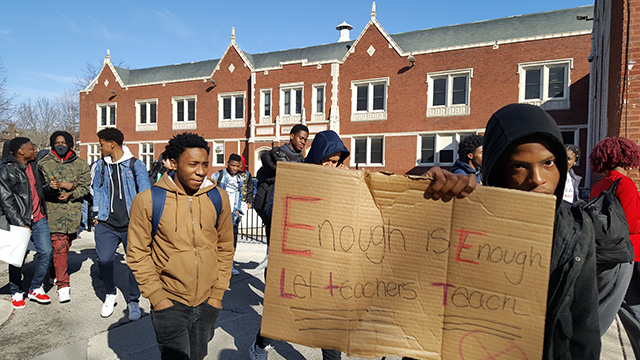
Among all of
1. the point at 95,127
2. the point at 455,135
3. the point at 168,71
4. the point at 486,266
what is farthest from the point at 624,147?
the point at 95,127

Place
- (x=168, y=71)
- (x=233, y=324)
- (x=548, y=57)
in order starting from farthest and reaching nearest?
1. (x=168, y=71)
2. (x=548, y=57)
3. (x=233, y=324)

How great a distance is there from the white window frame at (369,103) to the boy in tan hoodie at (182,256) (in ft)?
68.7

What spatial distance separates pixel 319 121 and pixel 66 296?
20.0m

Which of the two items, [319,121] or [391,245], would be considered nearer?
[391,245]

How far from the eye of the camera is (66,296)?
542 centimetres

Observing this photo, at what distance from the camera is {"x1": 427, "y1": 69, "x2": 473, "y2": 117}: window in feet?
69.5

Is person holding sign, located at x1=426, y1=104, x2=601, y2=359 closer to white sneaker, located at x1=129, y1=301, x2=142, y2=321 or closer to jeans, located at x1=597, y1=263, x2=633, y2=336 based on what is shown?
jeans, located at x1=597, y1=263, x2=633, y2=336

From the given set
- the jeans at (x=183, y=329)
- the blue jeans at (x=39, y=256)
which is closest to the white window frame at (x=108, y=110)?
the blue jeans at (x=39, y=256)

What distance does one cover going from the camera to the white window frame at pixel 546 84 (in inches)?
755

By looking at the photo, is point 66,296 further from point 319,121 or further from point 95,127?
point 95,127

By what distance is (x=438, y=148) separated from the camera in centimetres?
2170

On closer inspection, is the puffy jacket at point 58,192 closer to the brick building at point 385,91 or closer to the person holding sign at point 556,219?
the person holding sign at point 556,219

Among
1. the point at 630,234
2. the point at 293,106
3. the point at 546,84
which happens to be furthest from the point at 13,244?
the point at 546,84

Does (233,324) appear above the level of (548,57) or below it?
below
